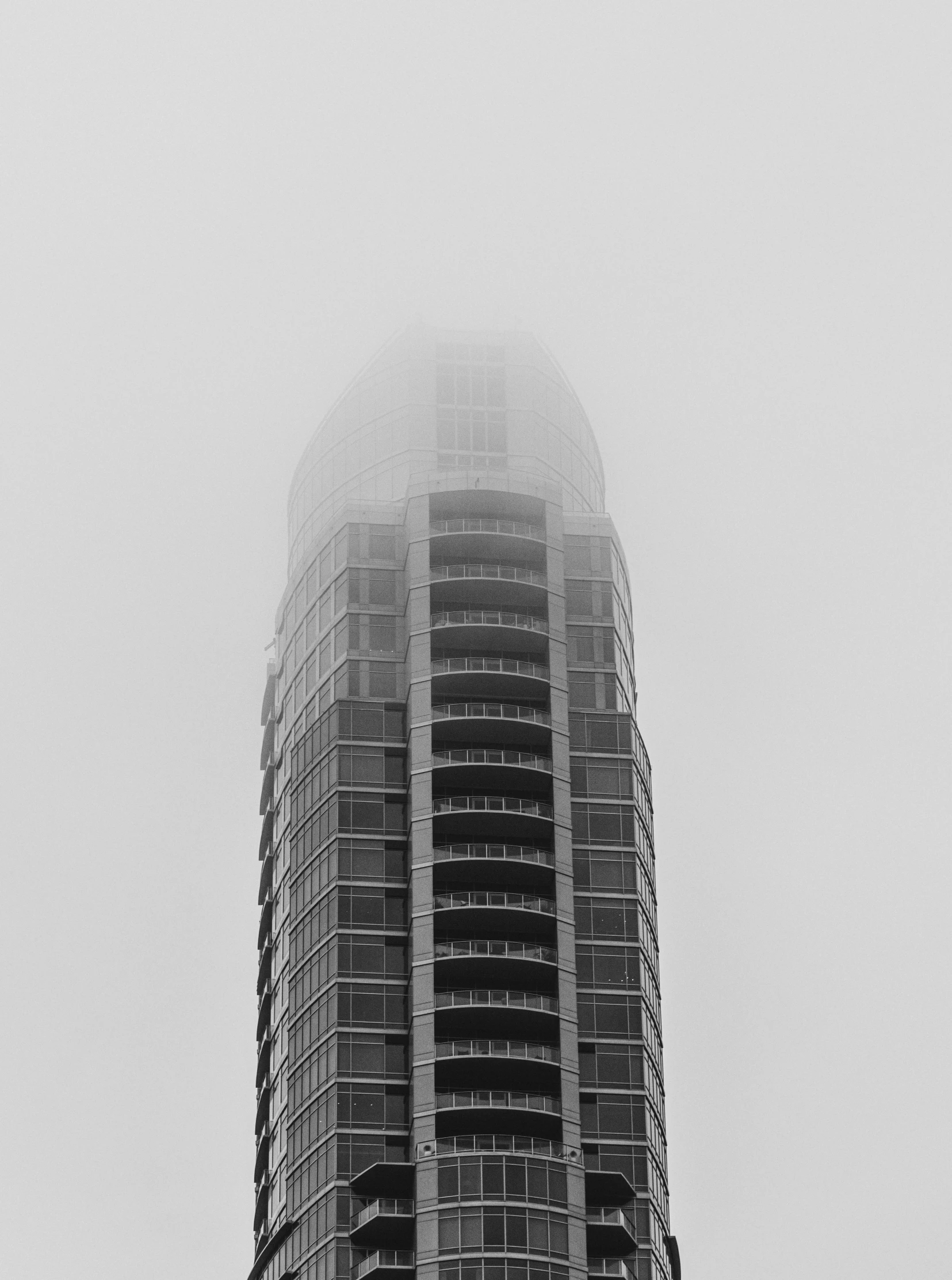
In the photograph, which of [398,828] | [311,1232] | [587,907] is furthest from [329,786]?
[311,1232]

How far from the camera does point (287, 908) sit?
155 m

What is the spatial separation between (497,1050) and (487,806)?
15448 mm

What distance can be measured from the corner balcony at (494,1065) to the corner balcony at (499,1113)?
2.46ft

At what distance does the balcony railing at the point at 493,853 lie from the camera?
14725 cm

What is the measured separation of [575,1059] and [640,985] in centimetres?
757

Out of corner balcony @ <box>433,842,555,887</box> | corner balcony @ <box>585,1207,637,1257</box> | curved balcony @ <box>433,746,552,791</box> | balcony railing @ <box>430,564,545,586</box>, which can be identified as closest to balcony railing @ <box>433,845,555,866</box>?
corner balcony @ <box>433,842,555,887</box>

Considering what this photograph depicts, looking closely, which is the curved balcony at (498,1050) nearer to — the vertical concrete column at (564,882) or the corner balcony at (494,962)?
the vertical concrete column at (564,882)

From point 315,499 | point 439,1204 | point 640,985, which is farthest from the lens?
point 315,499

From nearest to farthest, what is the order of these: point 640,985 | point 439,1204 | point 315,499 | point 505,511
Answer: point 439,1204, point 640,985, point 505,511, point 315,499

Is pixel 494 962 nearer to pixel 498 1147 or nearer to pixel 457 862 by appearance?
pixel 457 862

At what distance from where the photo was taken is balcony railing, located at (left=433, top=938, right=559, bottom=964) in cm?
14362

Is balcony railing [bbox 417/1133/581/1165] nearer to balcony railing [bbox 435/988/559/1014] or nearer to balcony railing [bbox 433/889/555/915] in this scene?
balcony railing [bbox 435/988/559/1014]

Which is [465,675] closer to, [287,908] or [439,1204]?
[287,908]

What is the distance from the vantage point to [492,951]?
144 meters
